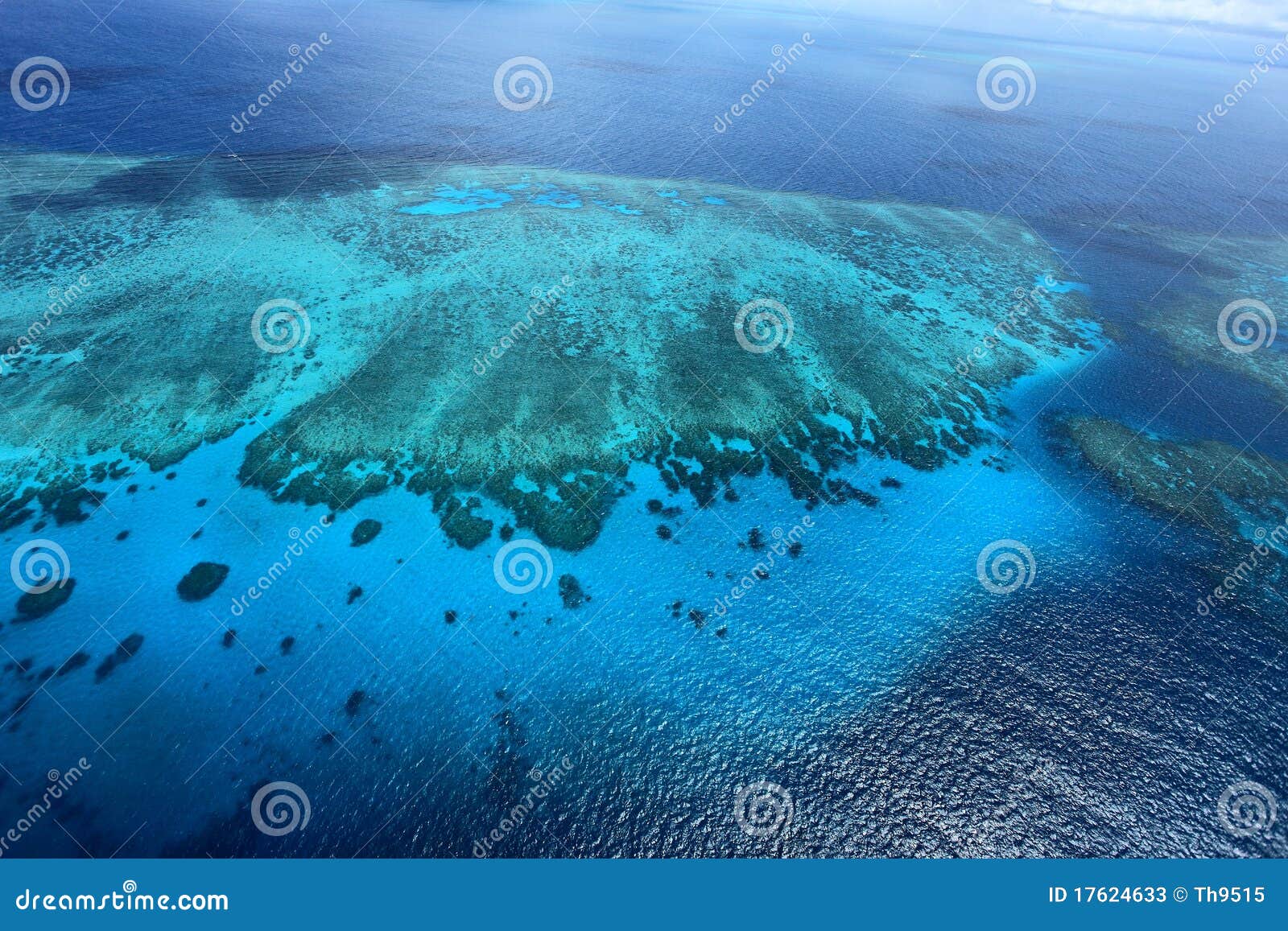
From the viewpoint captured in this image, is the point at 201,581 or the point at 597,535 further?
the point at 597,535

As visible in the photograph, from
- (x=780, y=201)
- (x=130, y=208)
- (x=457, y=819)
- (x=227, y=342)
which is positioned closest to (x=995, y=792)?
(x=457, y=819)

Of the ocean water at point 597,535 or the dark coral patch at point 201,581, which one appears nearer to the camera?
the ocean water at point 597,535

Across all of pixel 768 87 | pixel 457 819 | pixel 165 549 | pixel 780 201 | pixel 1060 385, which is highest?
pixel 768 87

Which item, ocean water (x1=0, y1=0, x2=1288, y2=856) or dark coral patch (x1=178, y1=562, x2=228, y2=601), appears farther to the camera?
dark coral patch (x1=178, y1=562, x2=228, y2=601)

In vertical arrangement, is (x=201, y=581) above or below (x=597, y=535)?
below

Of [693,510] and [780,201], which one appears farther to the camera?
[780,201]

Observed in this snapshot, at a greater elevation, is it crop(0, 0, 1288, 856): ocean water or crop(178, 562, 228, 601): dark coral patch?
crop(0, 0, 1288, 856): ocean water

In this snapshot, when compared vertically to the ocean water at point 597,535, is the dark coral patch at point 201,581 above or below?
below

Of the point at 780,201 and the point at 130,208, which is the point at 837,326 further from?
the point at 130,208
